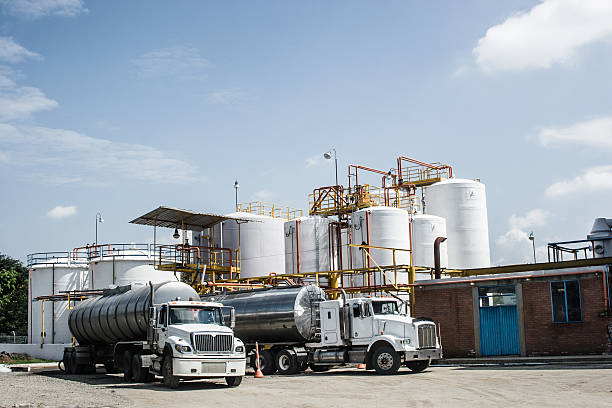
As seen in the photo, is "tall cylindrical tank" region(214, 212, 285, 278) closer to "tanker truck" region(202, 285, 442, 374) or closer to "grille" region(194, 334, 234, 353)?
"tanker truck" region(202, 285, 442, 374)

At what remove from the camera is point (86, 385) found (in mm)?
23500

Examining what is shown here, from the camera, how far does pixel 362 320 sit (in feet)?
88.5

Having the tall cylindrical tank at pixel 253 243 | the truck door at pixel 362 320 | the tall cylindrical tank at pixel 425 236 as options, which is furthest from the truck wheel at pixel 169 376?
the tall cylindrical tank at pixel 425 236

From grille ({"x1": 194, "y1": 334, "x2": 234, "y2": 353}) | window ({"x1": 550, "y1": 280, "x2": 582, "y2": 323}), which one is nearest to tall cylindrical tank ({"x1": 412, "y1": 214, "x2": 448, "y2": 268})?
window ({"x1": 550, "y1": 280, "x2": 582, "y2": 323})

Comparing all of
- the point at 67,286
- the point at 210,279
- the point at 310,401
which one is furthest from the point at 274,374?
the point at 67,286

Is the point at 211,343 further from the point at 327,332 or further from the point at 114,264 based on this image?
the point at 114,264

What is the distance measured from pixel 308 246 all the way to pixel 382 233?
18.6 ft

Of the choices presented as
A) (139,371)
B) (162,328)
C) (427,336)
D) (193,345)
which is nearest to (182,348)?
(193,345)

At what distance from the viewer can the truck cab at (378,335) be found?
25.5 m

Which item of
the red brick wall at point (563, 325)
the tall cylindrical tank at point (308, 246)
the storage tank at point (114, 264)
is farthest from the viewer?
the storage tank at point (114, 264)

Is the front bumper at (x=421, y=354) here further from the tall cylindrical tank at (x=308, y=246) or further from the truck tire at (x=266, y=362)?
the tall cylindrical tank at (x=308, y=246)

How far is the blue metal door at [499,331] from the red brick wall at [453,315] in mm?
557

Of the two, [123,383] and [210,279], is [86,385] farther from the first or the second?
[210,279]

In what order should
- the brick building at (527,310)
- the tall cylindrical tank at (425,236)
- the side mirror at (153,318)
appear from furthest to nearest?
the tall cylindrical tank at (425,236) < the brick building at (527,310) < the side mirror at (153,318)
